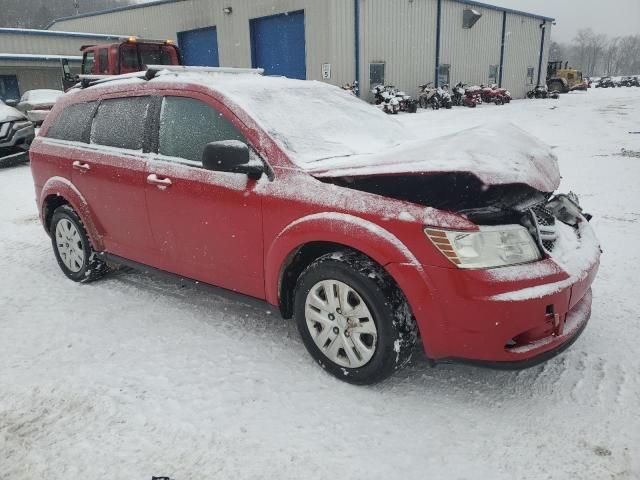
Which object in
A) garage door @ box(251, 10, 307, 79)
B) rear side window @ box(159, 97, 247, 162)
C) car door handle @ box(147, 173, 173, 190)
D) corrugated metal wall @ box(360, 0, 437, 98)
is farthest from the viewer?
corrugated metal wall @ box(360, 0, 437, 98)

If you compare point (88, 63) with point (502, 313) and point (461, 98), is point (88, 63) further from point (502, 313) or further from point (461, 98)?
point (461, 98)

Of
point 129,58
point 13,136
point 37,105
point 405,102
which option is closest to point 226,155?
point 13,136

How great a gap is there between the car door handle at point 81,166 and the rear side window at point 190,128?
0.87 meters

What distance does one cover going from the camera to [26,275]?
457 centimetres

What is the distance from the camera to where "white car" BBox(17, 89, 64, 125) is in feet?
42.7

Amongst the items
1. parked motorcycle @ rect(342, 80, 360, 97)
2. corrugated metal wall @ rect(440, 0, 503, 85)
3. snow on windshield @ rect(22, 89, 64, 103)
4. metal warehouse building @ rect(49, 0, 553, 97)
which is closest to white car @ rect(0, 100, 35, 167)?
snow on windshield @ rect(22, 89, 64, 103)

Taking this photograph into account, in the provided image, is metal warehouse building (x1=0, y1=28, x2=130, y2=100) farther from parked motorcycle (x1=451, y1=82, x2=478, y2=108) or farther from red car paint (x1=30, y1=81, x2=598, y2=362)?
red car paint (x1=30, y1=81, x2=598, y2=362)

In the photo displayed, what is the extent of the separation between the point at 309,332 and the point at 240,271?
613 millimetres

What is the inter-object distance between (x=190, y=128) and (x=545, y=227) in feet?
7.56

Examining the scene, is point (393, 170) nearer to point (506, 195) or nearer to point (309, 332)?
point (506, 195)

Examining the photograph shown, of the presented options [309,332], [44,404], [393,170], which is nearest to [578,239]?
[393,170]

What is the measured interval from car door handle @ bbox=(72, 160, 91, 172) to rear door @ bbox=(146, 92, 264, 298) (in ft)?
2.65

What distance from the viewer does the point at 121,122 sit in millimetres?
3836

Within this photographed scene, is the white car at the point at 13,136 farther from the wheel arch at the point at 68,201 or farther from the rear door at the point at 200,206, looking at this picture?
the rear door at the point at 200,206
